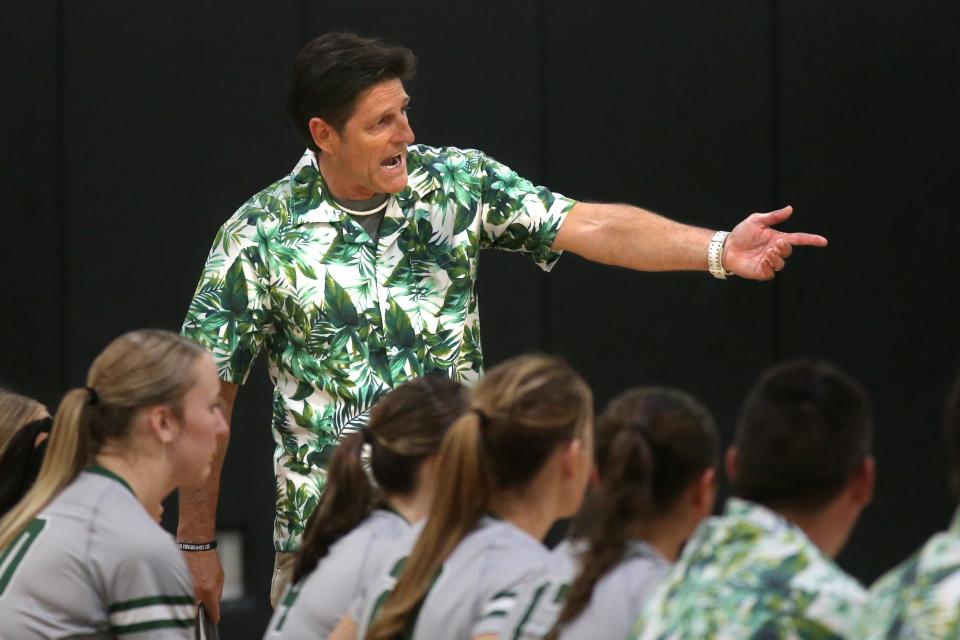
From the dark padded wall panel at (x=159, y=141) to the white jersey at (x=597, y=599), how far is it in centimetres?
310

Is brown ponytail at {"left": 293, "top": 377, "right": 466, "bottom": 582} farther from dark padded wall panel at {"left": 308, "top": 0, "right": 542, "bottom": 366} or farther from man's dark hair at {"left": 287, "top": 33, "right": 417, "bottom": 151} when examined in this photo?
dark padded wall panel at {"left": 308, "top": 0, "right": 542, "bottom": 366}

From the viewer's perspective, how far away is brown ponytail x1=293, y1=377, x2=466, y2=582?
261 centimetres

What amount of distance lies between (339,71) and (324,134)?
13 centimetres

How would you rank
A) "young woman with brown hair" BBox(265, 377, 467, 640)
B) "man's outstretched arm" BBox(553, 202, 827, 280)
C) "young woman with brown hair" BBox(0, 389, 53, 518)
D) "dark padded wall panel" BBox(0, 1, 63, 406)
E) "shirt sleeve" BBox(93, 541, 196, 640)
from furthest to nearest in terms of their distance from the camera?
"dark padded wall panel" BBox(0, 1, 63, 406)
"man's outstretched arm" BBox(553, 202, 827, 280)
"young woman with brown hair" BBox(0, 389, 53, 518)
"young woman with brown hair" BBox(265, 377, 467, 640)
"shirt sleeve" BBox(93, 541, 196, 640)

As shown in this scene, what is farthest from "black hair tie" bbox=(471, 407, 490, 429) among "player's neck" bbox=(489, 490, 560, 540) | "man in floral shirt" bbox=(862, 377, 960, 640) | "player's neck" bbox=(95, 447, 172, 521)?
"man in floral shirt" bbox=(862, 377, 960, 640)

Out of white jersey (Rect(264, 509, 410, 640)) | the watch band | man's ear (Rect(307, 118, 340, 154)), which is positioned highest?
man's ear (Rect(307, 118, 340, 154))

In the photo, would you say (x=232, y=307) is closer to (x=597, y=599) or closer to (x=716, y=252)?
(x=716, y=252)

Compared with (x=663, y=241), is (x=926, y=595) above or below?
below

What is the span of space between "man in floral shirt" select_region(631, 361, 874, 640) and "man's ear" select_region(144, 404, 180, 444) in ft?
3.06

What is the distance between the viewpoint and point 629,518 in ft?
7.12

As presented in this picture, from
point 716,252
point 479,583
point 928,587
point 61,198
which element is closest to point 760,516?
point 928,587

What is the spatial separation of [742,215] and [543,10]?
0.87 m

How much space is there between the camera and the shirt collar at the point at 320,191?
11.5 ft

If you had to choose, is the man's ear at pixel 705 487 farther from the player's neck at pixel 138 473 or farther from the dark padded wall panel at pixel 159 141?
the dark padded wall panel at pixel 159 141
